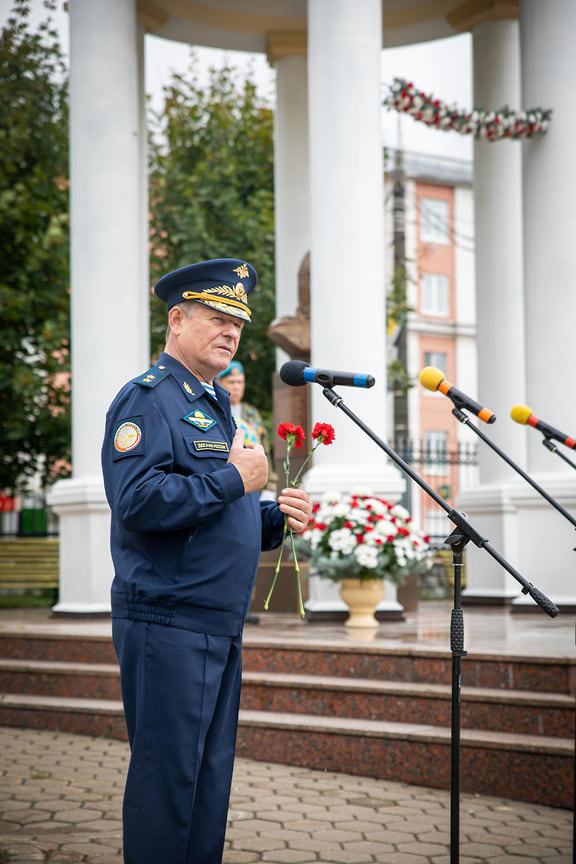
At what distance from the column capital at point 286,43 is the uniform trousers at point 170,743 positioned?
11.0 m

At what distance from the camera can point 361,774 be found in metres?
6.12

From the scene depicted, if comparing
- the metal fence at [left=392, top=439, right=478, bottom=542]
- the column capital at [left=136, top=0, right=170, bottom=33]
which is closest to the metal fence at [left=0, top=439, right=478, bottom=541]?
the metal fence at [left=392, top=439, right=478, bottom=542]

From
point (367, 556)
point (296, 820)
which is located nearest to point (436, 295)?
point (367, 556)

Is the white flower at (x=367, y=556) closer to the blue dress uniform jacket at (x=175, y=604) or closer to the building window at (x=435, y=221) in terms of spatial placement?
the blue dress uniform jacket at (x=175, y=604)

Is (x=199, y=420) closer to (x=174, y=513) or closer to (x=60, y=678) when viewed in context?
(x=174, y=513)

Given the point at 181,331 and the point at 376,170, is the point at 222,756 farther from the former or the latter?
the point at 376,170

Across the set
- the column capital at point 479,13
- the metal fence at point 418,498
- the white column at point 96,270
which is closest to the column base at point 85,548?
the white column at point 96,270

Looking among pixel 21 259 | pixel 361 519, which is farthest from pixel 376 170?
pixel 21 259

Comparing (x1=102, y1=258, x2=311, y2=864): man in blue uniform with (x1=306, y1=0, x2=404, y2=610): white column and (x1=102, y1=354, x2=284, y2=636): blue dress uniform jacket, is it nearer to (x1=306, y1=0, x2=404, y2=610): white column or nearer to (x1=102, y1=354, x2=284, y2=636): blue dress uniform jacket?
(x1=102, y1=354, x2=284, y2=636): blue dress uniform jacket

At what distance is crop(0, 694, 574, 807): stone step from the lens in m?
5.47

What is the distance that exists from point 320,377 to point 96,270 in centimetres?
654

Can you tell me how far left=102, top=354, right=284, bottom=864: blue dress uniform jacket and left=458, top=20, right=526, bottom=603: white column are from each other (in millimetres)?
8787

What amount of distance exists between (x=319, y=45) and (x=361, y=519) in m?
4.03

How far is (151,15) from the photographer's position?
12375mm
